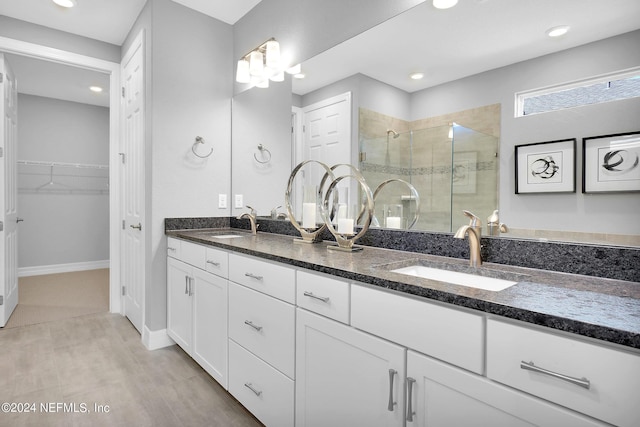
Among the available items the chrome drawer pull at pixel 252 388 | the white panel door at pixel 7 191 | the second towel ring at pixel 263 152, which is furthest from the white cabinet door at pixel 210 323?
the white panel door at pixel 7 191

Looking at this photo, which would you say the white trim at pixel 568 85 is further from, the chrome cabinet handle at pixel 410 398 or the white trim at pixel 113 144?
the white trim at pixel 113 144

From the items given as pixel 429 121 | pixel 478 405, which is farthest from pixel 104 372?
pixel 429 121

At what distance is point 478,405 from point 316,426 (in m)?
0.68

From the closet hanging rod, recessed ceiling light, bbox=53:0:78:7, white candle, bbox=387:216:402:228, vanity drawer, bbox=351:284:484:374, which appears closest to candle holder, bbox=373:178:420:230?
white candle, bbox=387:216:402:228

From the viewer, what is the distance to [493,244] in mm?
1336

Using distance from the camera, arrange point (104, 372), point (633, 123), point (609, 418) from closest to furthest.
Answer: point (609, 418)
point (633, 123)
point (104, 372)

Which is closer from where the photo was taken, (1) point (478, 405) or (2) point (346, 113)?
(1) point (478, 405)

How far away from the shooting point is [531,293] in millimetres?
918

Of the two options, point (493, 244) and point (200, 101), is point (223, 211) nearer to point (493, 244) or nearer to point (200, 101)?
point (200, 101)

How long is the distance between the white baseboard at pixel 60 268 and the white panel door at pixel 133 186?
265 centimetres

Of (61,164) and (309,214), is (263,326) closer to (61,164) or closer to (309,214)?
(309,214)

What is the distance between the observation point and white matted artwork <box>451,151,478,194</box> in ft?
4.62

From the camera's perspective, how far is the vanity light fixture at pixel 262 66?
239cm

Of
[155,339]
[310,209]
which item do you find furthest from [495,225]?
[155,339]
